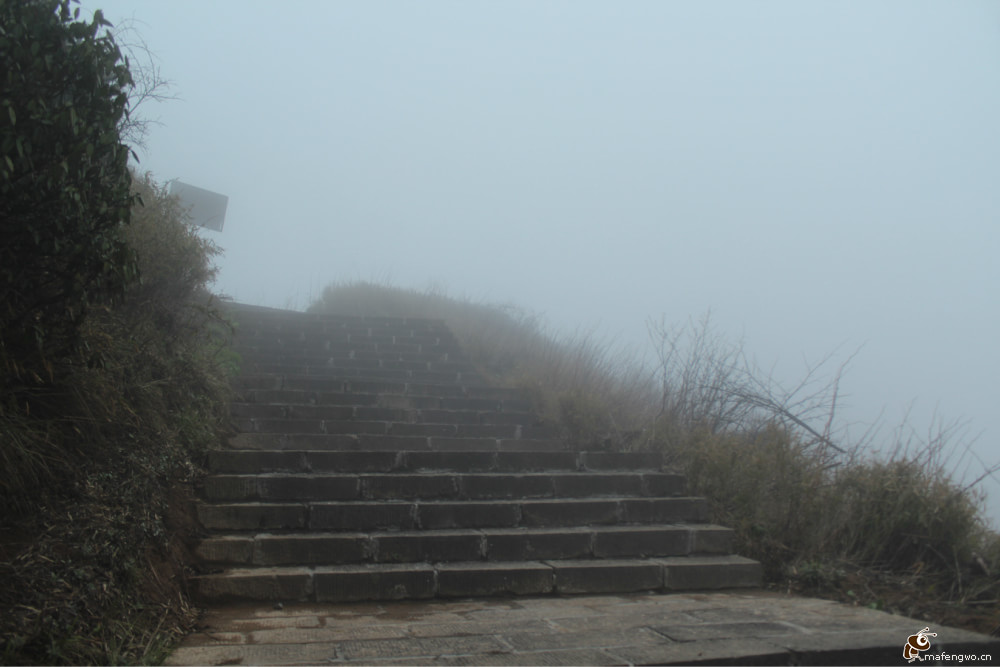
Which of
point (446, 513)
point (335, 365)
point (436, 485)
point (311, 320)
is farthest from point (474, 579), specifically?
point (311, 320)

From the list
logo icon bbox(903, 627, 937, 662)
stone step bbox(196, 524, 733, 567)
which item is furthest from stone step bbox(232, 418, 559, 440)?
logo icon bbox(903, 627, 937, 662)

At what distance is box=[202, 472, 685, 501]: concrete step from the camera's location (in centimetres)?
484

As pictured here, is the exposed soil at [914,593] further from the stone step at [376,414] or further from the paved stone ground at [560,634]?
the stone step at [376,414]

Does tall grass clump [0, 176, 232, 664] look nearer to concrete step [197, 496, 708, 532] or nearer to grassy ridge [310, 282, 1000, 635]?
concrete step [197, 496, 708, 532]

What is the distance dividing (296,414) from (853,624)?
16.4ft

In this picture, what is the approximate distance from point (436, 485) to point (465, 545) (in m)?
0.74

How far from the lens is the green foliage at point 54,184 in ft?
9.04

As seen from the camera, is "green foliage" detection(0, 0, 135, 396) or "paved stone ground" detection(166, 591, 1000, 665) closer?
"green foliage" detection(0, 0, 135, 396)

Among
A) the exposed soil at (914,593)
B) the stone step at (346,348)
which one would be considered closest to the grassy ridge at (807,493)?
the exposed soil at (914,593)

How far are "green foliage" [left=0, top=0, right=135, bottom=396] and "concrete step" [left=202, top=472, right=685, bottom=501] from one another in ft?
5.87

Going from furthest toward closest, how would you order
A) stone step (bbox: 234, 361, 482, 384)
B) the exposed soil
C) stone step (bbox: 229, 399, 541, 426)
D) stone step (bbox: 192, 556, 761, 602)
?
1. stone step (bbox: 234, 361, 482, 384)
2. stone step (bbox: 229, 399, 541, 426)
3. stone step (bbox: 192, 556, 761, 602)
4. the exposed soil

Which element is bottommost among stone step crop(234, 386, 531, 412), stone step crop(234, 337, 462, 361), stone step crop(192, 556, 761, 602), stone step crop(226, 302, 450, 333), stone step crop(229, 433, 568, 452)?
stone step crop(192, 556, 761, 602)

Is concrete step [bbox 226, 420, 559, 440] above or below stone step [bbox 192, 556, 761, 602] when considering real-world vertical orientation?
above

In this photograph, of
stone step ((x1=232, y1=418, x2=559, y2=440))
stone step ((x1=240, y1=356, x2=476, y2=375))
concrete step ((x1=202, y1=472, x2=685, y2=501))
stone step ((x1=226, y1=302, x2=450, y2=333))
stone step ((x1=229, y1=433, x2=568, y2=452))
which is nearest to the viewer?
concrete step ((x1=202, y1=472, x2=685, y2=501))
